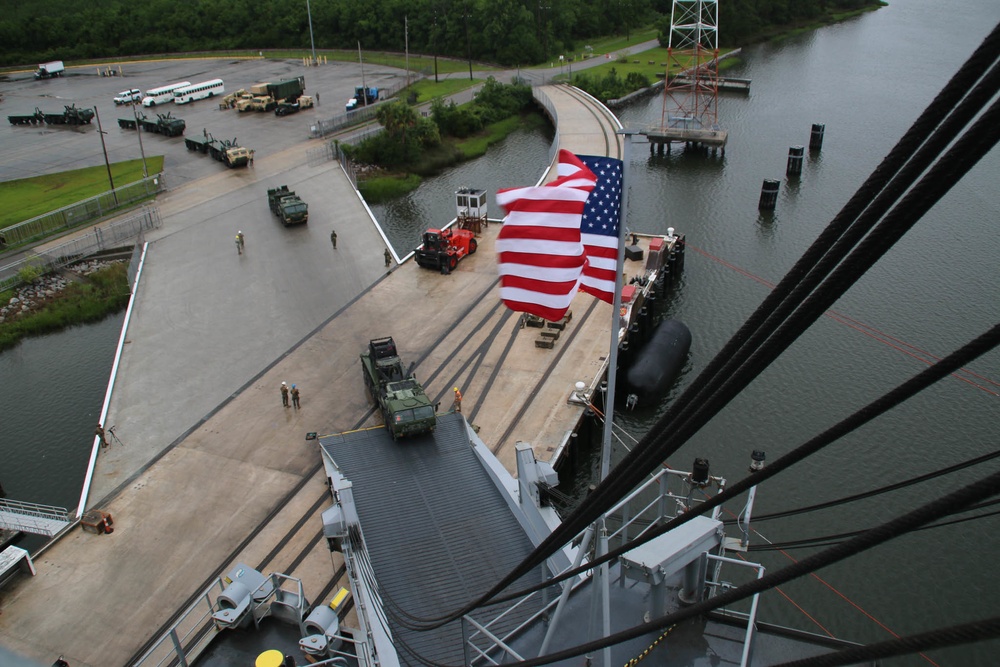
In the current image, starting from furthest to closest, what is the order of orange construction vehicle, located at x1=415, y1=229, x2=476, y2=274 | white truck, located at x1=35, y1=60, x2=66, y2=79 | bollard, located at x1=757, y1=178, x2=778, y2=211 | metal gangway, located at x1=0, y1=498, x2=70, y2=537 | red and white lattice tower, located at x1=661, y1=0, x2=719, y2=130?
white truck, located at x1=35, y1=60, x2=66, y2=79, red and white lattice tower, located at x1=661, y1=0, x2=719, y2=130, bollard, located at x1=757, y1=178, x2=778, y2=211, orange construction vehicle, located at x1=415, y1=229, x2=476, y2=274, metal gangway, located at x1=0, y1=498, x2=70, y2=537

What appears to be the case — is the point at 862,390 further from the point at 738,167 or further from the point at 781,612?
the point at 738,167

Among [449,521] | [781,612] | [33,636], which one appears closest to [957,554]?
[781,612]

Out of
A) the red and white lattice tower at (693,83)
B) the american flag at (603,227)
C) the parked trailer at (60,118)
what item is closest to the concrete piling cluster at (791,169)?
the red and white lattice tower at (693,83)

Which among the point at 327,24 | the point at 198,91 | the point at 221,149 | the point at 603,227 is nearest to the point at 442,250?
the point at 603,227

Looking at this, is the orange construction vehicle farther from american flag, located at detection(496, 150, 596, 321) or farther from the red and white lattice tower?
the red and white lattice tower

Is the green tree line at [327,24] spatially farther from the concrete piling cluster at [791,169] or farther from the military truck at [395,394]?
the military truck at [395,394]

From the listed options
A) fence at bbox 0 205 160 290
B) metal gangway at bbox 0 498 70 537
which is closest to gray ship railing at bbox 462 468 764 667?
metal gangway at bbox 0 498 70 537

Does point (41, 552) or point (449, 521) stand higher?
point (449, 521)
